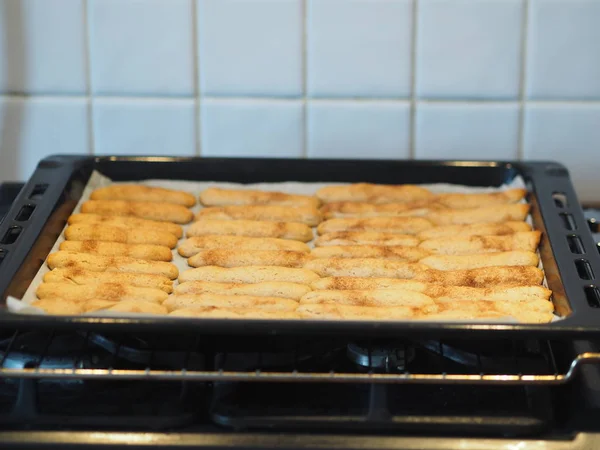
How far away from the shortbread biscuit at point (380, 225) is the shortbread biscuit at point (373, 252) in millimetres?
57

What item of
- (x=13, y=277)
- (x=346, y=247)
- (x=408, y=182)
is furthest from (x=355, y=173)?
(x=13, y=277)

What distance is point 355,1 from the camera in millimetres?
1252

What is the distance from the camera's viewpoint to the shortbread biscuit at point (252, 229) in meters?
1.12

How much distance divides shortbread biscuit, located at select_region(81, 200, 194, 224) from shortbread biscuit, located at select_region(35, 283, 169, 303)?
0.69 feet

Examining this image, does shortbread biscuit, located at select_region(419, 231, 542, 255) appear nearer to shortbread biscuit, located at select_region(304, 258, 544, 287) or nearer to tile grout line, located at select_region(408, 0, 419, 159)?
shortbread biscuit, located at select_region(304, 258, 544, 287)

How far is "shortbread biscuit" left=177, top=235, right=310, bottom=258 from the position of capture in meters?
1.08

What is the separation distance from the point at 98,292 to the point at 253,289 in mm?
177

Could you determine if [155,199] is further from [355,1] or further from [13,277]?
[355,1]

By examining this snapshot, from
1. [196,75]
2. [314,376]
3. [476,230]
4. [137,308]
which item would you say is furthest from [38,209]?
[476,230]

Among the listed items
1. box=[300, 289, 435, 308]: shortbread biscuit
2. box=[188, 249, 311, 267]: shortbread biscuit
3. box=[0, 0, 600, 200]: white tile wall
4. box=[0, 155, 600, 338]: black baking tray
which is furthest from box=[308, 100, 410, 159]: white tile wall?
box=[300, 289, 435, 308]: shortbread biscuit

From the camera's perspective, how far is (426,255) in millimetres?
1073

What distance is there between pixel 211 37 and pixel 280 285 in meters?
0.48

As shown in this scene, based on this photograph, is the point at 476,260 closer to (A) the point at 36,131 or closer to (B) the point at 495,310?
(B) the point at 495,310

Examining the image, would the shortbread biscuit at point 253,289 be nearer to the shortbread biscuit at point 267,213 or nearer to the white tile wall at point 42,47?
the shortbread biscuit at point 267,213
